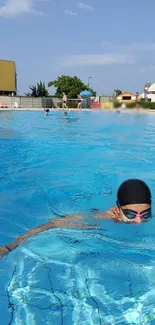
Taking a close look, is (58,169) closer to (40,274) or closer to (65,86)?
(40,274)

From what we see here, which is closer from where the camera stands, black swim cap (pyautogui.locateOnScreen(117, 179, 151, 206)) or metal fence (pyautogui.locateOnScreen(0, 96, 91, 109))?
black swim cap (pyautogui.locateOnScreen(117, 179, 151, 206))

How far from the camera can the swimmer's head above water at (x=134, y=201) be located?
105 inches

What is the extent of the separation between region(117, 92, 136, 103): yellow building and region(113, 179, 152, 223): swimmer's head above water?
62cm

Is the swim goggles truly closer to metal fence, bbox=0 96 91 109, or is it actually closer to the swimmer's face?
the swimmer's face

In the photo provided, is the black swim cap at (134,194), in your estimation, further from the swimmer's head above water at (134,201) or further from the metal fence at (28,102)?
the metal fence at (28,102)

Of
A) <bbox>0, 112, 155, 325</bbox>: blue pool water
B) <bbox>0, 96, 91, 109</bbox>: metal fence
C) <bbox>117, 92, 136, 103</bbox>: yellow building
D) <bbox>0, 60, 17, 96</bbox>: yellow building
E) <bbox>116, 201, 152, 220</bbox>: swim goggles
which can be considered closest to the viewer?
<bbox>0, 112, 155, 325</bbox>: blue pool water

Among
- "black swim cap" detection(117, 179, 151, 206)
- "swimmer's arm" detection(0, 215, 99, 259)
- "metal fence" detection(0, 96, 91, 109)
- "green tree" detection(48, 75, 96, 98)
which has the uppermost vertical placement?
"green tree" detection(48, 75, 96, 98)


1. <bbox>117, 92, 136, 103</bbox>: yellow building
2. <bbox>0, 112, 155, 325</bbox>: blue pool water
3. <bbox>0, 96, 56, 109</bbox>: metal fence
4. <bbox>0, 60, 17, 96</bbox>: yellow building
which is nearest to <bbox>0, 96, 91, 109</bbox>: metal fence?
<bbox>0, 96, 56, 109</bbox>: metal fence

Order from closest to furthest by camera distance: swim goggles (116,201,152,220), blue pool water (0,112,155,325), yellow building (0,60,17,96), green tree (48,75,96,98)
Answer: blue pool water (0,112,155,325) → swim goggles (116,201,152,220) → yellow building (0,60,17,96) → green tree (48,75,96,98)

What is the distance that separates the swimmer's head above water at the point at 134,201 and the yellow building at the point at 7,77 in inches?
1731

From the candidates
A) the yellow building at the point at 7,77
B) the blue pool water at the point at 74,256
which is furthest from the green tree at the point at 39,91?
the blue pool water at the point at 74,256

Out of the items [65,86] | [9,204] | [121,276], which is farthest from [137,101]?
[65,86]

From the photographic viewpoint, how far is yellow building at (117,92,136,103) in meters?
2.57

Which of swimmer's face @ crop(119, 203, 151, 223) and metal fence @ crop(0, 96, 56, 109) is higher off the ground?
metal fence @ crop(0, 96, 56, 109)
